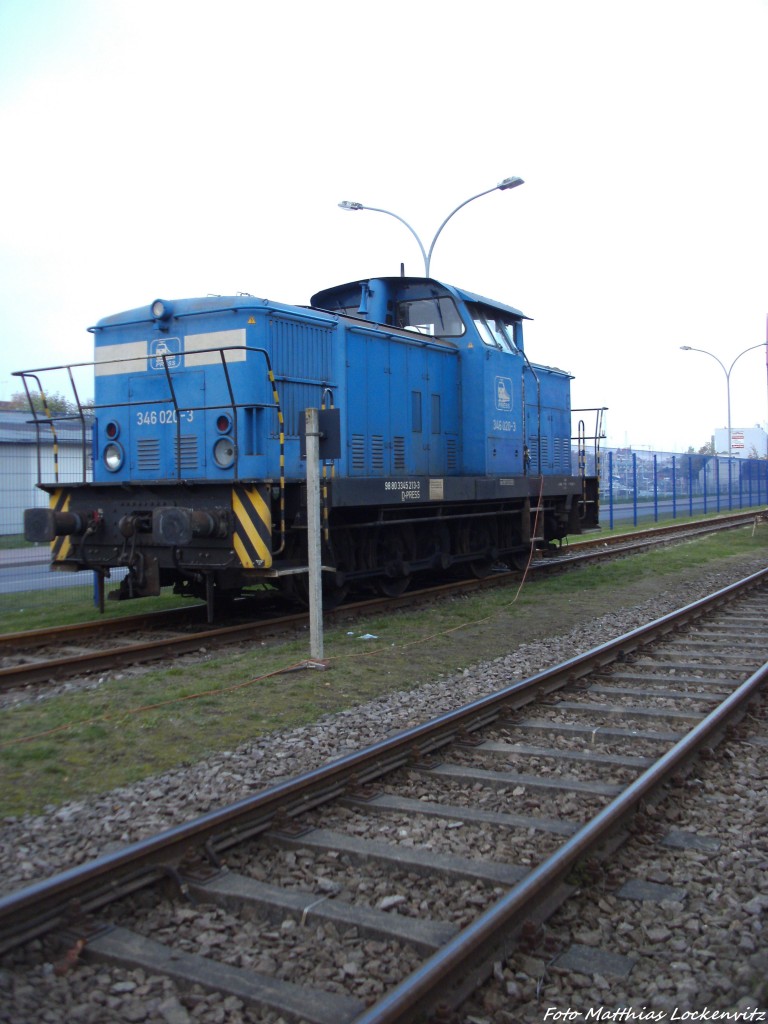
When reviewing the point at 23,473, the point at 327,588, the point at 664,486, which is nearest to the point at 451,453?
the point at 327,588

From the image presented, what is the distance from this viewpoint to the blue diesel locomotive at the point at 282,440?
28.5ft

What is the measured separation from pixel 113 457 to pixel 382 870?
281 inches

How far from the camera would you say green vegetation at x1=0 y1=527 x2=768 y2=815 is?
5.01 meters

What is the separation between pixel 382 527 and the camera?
10.8 m

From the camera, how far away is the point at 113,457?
9.82m

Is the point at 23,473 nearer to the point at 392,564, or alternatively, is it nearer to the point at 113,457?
the point at 113,457

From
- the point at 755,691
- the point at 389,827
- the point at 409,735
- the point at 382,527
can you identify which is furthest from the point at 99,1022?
the point at 382,527

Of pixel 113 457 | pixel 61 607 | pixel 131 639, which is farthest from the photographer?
pixel 61 607

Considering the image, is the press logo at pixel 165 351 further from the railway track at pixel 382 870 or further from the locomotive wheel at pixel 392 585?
the railway track at pixel 382 870

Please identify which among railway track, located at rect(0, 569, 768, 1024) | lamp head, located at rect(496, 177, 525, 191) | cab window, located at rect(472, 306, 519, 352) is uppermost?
lamp head, located at rect(496, 177, 525, 191)

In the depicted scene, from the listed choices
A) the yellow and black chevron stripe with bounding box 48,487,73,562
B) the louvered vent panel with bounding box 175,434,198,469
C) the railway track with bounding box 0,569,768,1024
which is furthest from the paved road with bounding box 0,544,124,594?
the railway track with bounding box 0,569,768,1024

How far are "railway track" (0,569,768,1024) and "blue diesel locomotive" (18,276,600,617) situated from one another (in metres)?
3.75

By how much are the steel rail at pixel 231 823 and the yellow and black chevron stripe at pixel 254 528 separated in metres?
2.95

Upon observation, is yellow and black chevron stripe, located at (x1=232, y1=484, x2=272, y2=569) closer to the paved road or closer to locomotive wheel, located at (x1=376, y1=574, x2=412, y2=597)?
locomotive wheel, located at (x1=376, y1=574, x2=412, y2=597)
